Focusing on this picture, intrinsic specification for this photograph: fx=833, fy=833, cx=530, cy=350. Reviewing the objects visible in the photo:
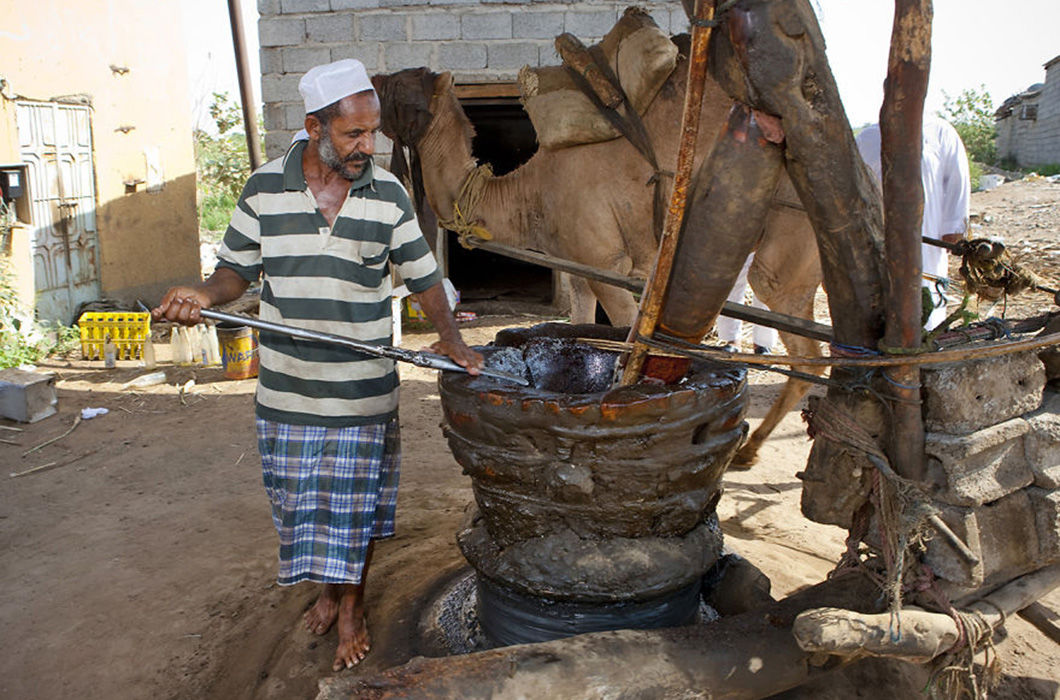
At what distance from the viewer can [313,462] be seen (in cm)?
283

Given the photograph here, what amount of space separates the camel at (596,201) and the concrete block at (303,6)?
2.79 meters

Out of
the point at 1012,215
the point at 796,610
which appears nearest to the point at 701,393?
the point at 796,610

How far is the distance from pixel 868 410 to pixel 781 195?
2.28 metres

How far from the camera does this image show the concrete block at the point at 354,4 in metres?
7.32

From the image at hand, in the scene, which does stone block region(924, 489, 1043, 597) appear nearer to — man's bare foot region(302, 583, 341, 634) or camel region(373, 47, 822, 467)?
man's bare foot region(302, 583, 341, 634)

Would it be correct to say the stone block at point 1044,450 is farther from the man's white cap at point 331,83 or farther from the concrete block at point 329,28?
the concrete block at point 329,28

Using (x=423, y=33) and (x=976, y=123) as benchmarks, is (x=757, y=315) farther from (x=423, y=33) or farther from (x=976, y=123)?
(x=976, y=123)

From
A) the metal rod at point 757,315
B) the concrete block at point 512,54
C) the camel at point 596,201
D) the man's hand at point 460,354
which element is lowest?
the man's hand at point 460,354

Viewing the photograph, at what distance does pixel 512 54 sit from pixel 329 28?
165 cm

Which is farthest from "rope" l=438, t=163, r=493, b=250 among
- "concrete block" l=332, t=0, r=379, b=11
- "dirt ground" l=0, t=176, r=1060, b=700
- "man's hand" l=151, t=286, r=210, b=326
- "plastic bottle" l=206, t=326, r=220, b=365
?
"plastic bottle" l=206, t=326, r=220, b=365

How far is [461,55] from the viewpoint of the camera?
7.34m

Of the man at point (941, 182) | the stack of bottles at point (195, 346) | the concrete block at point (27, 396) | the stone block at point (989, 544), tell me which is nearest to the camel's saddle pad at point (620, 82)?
the man at point (941, 182)

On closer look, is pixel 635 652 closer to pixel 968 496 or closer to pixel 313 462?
pixel 968 496

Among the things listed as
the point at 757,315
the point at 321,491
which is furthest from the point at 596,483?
the point at 321,491
